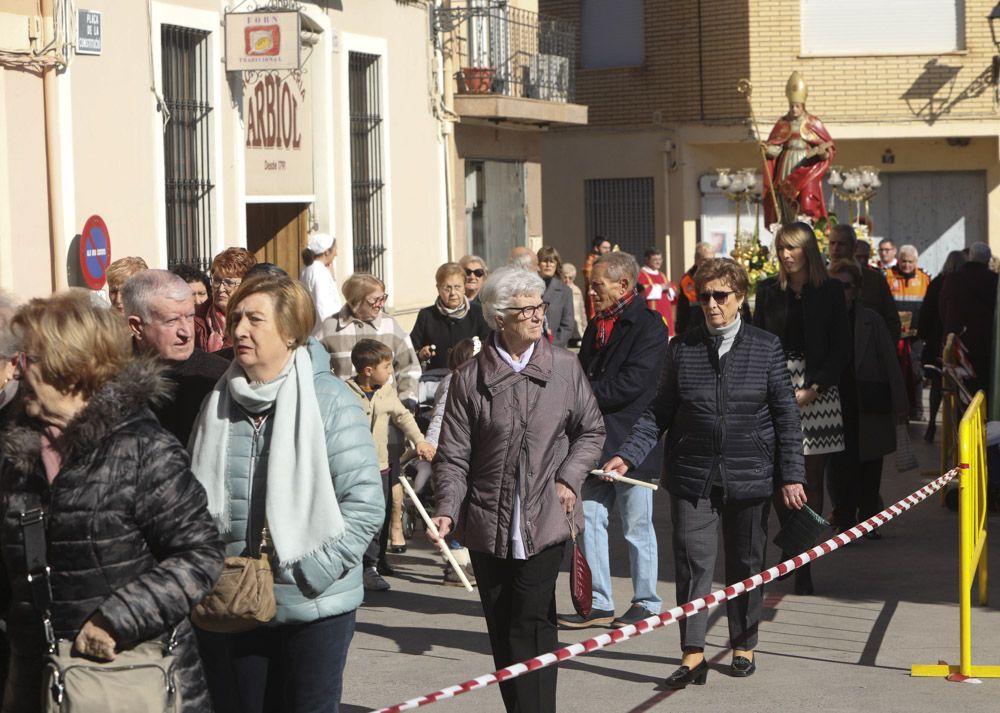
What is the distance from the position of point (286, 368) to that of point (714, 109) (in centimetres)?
2925

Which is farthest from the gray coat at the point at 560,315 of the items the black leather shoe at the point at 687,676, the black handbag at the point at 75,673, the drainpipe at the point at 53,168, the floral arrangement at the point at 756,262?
the black handbag at the point at 75,673

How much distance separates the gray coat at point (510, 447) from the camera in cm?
623

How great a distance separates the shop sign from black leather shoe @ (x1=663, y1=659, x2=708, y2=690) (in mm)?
9904

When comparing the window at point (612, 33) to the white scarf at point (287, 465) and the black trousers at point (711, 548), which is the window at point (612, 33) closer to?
the black trousers at point (711, 548)

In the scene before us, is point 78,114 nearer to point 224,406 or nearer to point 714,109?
point 224,406

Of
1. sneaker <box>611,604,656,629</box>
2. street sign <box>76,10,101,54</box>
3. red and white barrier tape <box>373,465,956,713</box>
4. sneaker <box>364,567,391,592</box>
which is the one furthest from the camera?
street sign <box>76,10,101,54</box>

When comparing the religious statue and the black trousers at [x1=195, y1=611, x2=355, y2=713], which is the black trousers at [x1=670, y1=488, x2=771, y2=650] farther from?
the religious statue

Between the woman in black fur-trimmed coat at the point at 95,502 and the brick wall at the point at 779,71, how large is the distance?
29794 mm

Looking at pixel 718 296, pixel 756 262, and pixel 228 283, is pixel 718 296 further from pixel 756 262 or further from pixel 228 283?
pixel 756 262

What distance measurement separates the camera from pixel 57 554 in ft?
12.9

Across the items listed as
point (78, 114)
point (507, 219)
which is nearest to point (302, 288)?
point (78, 114)

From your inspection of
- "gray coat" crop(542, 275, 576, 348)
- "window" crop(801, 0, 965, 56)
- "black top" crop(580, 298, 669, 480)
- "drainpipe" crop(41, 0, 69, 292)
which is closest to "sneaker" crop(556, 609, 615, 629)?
"black top" crop(580, 298, 669, 480)

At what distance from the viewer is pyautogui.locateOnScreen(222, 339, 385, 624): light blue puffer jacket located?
471cm

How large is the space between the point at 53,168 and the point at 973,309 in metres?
6.97
